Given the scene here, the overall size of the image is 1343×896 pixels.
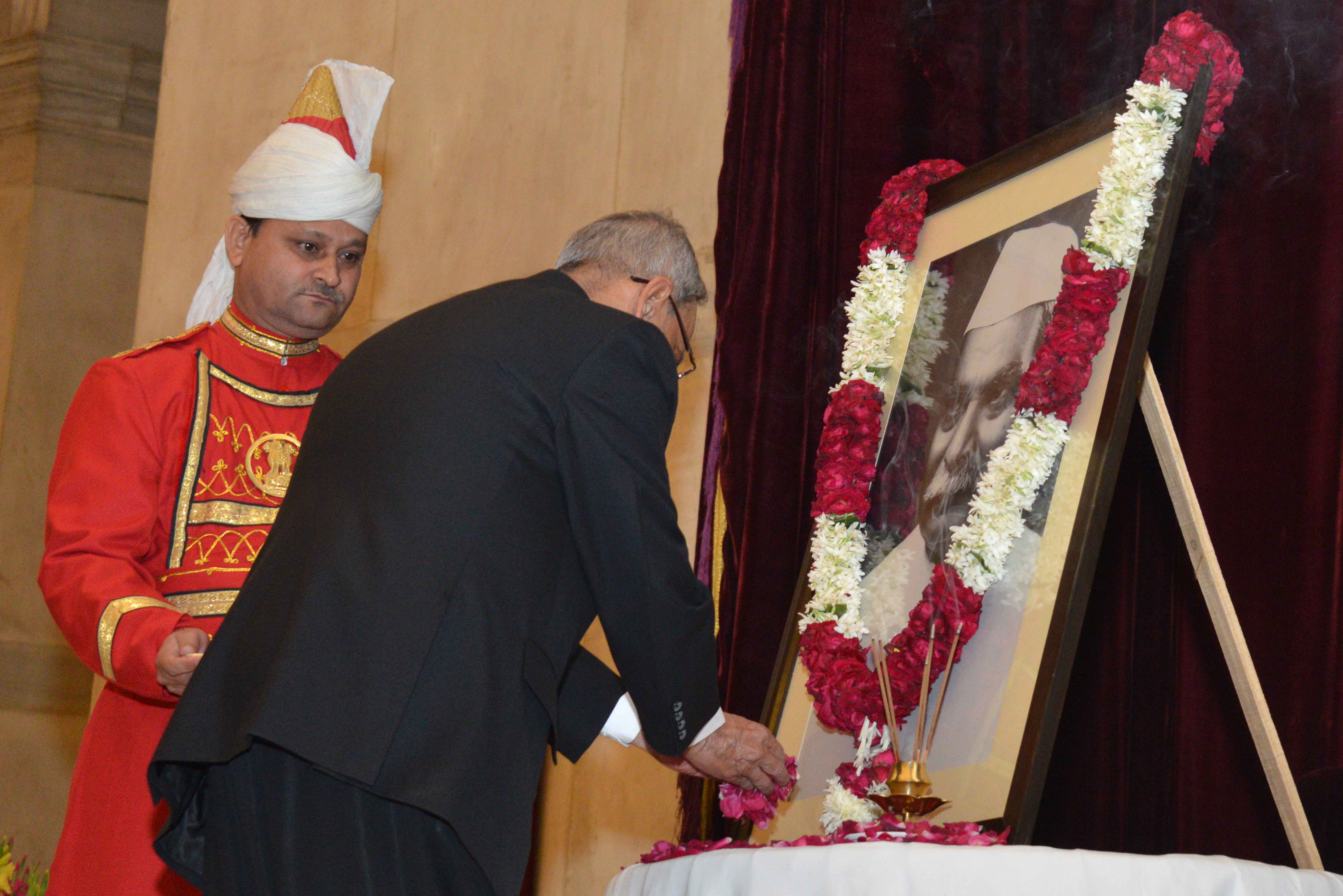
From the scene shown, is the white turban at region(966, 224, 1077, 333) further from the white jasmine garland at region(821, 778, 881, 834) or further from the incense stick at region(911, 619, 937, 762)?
the white jasmine garland at region(821, 778, 881, 834)

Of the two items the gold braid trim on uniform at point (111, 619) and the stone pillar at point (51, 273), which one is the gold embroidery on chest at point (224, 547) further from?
the stone pillar at point (51, 273)

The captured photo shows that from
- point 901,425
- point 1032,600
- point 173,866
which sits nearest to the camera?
point 173,866

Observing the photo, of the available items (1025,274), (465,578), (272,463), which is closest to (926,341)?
(1025,274)

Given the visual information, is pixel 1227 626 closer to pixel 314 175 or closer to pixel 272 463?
pixel 272 463

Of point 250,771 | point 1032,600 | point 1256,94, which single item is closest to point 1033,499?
point 1032,600

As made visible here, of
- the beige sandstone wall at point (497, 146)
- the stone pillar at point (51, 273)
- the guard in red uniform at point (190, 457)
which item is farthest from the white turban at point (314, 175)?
the stone pillar at point (51, 273)

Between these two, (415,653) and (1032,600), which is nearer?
(415,653)

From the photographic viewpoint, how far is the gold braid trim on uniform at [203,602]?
9.68 feet

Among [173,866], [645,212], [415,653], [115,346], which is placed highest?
[115,346]

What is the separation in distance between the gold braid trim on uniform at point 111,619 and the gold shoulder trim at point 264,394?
0.59 m

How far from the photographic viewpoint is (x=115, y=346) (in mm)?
7074

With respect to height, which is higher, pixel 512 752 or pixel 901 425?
pixel 901 425

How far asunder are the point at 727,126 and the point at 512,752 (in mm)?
3072

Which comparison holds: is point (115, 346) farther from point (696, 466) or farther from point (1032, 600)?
point (1032, 600)
